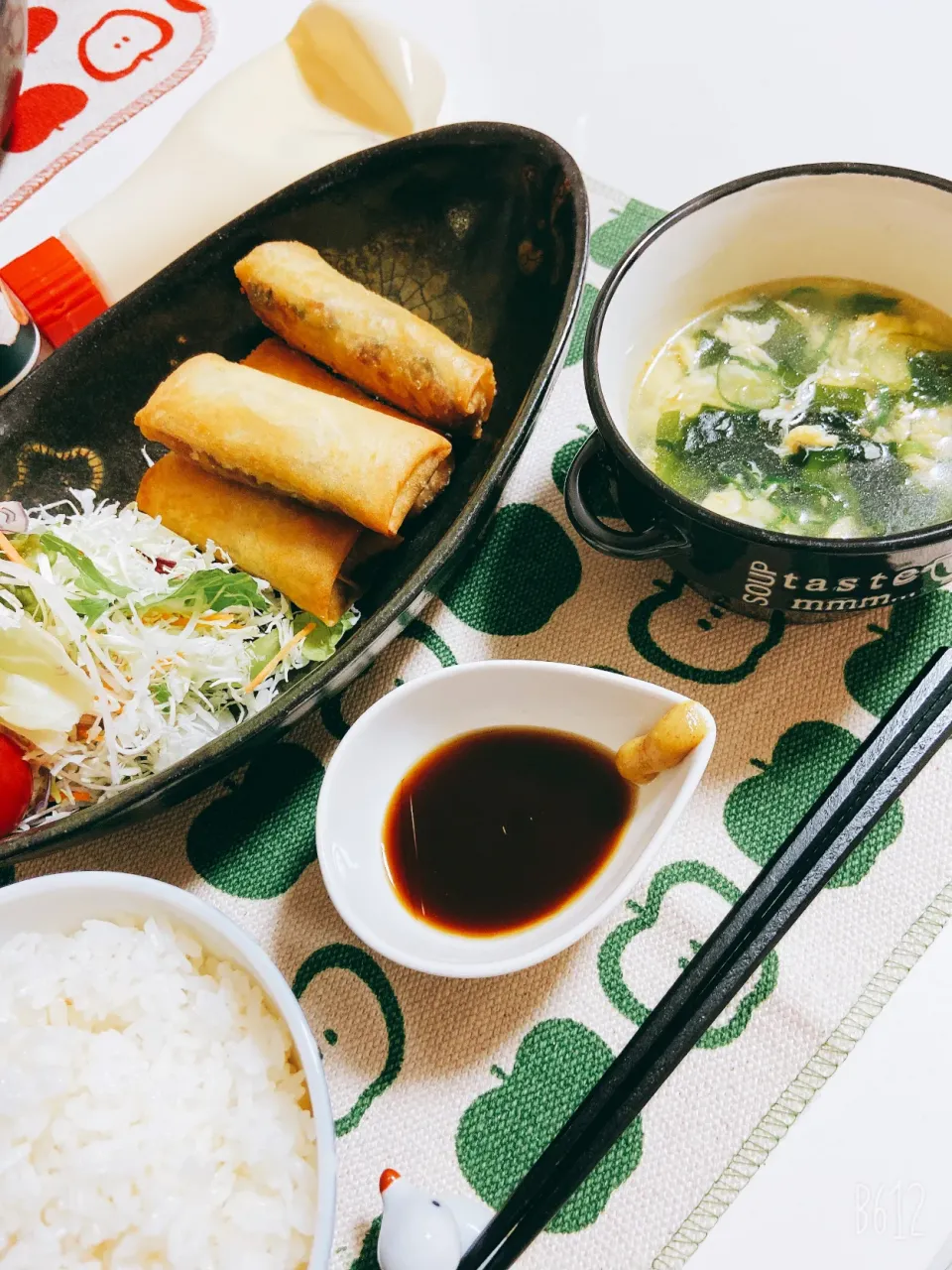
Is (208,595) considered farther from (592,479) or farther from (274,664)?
(592,479)

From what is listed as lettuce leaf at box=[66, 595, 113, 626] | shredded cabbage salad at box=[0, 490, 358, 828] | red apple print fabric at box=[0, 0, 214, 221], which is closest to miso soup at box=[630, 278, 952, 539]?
shredded cabbage salad at box=[0, 490, 358, 828]

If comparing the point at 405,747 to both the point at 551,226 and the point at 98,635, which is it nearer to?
the point at 98,635

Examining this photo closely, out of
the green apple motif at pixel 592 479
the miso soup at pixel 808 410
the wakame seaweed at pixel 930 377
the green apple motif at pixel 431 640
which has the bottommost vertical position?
the green apple motif at pixel 431 640

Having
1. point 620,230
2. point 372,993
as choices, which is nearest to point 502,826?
point 372,993

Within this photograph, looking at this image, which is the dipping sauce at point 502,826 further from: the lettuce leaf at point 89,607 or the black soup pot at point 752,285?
the lettuce leaf at point 89,607

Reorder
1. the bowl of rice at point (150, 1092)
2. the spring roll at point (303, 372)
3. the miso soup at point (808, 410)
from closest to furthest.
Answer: the bowl of rice at point (150, 1092) < the miso soup at point (808, 410) < the spring roll at point (303, 372)

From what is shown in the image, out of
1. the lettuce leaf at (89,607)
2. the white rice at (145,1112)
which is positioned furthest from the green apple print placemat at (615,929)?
the lettuce leaf at (89,607)

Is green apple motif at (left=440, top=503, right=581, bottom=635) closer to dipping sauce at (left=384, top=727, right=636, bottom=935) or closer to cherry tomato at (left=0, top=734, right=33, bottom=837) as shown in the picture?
dipping sauce at (left=384, top=727, right=636, bottom=935)
